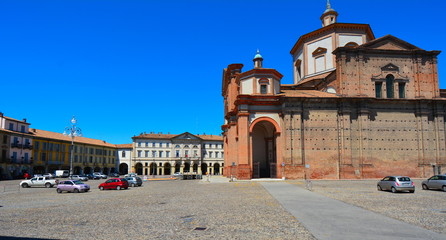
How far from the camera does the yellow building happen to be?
61.4m

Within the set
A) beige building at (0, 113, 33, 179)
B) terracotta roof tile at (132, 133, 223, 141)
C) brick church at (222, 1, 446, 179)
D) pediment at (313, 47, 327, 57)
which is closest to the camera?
brick church at (222, 1, 446, 179)

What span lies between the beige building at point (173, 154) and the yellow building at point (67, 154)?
637 cm

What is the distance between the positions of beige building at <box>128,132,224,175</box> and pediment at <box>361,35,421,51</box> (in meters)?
56.1

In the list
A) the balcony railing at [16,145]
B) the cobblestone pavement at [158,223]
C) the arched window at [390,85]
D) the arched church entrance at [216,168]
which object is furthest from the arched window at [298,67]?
the balcony railing at [16,145]

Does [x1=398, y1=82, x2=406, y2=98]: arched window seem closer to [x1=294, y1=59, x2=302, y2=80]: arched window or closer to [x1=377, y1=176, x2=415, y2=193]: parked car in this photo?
[x1=294, y1=59, x2=302, y2=80]: arched window

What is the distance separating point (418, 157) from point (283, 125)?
653 inches

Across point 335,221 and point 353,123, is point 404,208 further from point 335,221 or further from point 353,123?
point 353,123

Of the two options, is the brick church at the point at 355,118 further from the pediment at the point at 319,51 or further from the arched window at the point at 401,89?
the pediment at the point at 319,51

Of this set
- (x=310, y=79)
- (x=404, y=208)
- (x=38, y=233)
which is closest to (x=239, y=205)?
(x=404, y=208)

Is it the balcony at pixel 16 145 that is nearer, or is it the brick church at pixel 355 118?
the brick church at pixel 355 118

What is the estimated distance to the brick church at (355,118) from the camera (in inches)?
1528

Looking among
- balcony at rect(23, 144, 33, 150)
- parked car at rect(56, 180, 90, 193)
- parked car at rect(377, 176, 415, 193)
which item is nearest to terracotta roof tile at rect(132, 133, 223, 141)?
balcony at rect(23, 144, 33, 150)

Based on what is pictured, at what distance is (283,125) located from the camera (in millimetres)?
39094

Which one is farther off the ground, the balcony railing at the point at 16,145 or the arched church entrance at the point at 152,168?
the balcony railing at the point at 16,145
